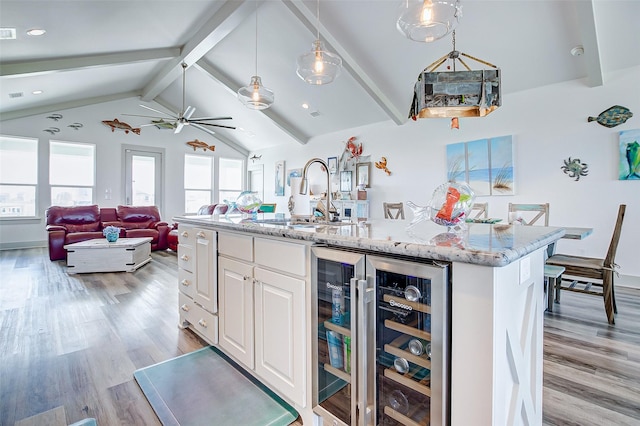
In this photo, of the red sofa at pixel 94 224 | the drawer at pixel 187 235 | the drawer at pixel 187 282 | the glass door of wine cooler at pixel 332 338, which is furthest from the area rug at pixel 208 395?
the red sofa at pixel 94 224

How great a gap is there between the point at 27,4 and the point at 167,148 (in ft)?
17.1

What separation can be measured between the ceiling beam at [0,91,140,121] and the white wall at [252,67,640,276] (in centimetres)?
717

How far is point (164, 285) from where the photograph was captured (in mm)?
3961

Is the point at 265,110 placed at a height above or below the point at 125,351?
above

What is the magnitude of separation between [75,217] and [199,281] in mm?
5399

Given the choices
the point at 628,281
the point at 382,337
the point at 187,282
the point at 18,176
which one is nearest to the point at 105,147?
the point at 18,176

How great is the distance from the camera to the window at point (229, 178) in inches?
373

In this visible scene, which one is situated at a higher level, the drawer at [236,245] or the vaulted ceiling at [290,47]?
the vaulted ceiling at [290,47]

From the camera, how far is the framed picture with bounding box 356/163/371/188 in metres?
6.54

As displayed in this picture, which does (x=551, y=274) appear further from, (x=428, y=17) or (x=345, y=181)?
(x=345, y=181)

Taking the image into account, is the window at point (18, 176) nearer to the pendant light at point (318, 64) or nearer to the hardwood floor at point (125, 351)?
the hardwood floor at point (125, 351)

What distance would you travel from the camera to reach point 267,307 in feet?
5.26

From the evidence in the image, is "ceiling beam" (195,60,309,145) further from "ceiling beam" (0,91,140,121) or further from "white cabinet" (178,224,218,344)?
"white cabinet" (178,224,218,344)

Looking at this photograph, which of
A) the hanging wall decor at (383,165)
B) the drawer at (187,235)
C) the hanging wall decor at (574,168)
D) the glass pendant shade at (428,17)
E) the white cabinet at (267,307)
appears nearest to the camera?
the white cabinet at (267,307)
